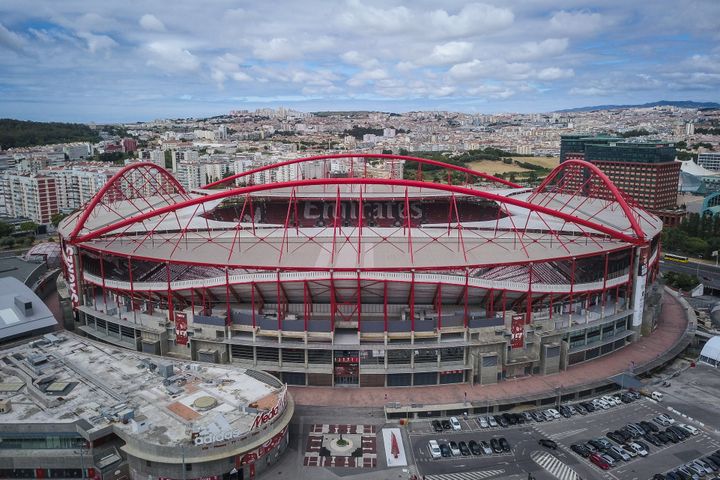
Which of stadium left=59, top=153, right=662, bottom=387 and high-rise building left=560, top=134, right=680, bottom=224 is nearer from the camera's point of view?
stadium left=59, top=153, right=662, bottom=387

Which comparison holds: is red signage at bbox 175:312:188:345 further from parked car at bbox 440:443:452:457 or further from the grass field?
the grass field

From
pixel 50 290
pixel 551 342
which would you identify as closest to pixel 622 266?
pixel 551 342

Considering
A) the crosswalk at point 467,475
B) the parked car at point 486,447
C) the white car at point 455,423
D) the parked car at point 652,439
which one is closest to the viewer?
the crosswalk at point 467,475

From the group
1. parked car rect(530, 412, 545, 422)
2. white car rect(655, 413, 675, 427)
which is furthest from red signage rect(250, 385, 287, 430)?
white car rect(655, 413, 675, 427)

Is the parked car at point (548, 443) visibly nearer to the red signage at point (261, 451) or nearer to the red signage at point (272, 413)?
the red signage at point (261, 451)

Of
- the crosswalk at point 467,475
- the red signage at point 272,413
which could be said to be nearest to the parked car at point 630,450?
the crosswalk at point 467,475

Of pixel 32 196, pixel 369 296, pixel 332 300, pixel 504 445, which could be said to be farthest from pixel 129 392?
pixel 32 196
